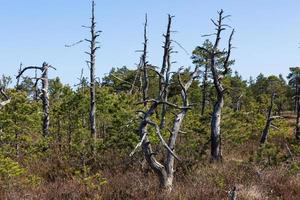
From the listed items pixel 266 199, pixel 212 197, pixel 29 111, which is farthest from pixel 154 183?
pixel 29 111

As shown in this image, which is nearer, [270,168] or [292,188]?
[292,188]

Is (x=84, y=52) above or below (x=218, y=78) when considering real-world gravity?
above

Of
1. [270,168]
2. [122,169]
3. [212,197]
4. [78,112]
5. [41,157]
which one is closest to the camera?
[212,197]

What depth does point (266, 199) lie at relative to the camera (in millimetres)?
8836

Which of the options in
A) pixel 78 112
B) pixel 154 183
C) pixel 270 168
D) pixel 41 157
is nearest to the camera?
pixel 154 183

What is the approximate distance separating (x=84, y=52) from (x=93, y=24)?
1.27 meters

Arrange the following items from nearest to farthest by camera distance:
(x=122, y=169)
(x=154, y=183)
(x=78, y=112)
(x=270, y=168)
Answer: (x=154, y=183), (x=270, y=168), (x=122, y=169), (x=78, y=112)

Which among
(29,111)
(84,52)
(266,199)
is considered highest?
(84,52)

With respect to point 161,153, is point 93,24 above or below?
above

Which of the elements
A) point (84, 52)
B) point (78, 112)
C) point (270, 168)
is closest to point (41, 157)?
point (78, 112)

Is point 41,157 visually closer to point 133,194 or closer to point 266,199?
point 133,194

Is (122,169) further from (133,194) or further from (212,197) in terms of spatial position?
(212,197)

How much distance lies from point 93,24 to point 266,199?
11.7 m

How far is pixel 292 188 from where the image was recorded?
32.4ft
